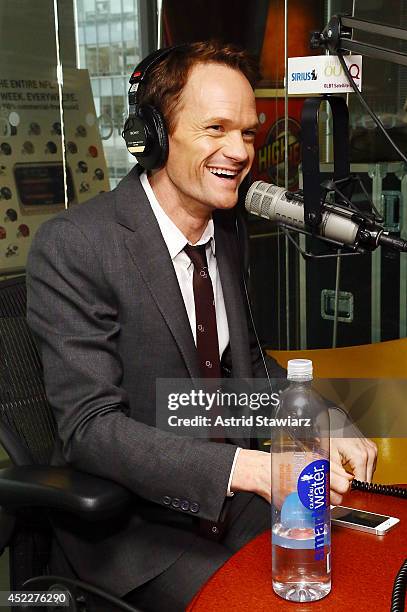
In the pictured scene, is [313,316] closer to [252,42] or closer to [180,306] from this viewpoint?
[252,42]

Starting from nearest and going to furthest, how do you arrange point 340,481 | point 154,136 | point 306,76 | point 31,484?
1. point 340,481
2. point 31,484
3. point 306,76
4. point 154,136

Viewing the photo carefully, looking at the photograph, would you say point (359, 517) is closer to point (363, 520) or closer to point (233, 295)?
point (363, 520)

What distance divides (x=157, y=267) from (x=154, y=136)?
259mm

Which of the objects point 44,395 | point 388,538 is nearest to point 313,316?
point 44,395

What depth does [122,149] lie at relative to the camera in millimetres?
3609

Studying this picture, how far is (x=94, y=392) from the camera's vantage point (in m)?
1.44

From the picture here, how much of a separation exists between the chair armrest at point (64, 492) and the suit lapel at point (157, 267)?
1.09 feet

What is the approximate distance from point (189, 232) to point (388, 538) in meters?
0.76

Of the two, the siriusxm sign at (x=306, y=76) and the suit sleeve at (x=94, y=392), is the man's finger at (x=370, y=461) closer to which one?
the suit sleeve at (x=94, y=392)

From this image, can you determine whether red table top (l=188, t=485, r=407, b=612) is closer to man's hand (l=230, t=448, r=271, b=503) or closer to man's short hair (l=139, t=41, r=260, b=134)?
man's hand (l=230, t=448, r=271, b=503)

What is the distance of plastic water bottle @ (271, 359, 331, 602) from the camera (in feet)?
3.46

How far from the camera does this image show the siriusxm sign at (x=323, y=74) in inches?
56.1

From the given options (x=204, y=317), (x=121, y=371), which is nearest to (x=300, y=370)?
(x=121, y=371)

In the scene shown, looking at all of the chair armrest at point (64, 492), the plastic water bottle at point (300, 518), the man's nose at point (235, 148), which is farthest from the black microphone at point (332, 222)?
the chair armrest at point (64, 492)
